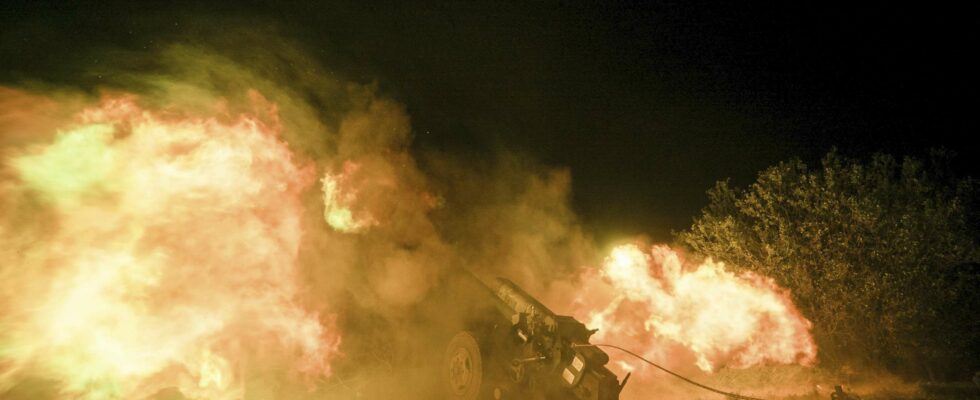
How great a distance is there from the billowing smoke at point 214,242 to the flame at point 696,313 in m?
0.85

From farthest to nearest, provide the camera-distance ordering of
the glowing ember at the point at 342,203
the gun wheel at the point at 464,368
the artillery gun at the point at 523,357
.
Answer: the glowing ember at the point at 342,203 → the gun wheel at the point at 464,368 → the artillery gun at the point at 523,357

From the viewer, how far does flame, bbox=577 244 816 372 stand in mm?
14516

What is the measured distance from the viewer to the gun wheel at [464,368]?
937cm

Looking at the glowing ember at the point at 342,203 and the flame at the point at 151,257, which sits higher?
the glowing ember at the point at 342,203

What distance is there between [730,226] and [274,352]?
15.9m

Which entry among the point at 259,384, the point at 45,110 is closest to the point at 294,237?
the point at 259,384

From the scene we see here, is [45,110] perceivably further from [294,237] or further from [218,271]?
[294,237]

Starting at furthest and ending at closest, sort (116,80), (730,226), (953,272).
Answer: (730,226) → (953,272) → (116,80)

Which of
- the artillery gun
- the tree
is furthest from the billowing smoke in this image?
the tree

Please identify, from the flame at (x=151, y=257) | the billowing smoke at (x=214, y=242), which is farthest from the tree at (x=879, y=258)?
the flame at (x=151, y=257)

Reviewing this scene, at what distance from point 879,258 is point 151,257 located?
20.3 meters

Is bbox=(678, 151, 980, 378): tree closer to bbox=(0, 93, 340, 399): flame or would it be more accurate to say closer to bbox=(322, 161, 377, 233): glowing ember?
A: bbox=(322, 161, 377, 233): glowing ember

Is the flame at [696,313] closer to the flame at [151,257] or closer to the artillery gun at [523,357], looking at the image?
the artillery gun at [523,357]

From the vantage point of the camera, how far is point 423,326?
1298cm
